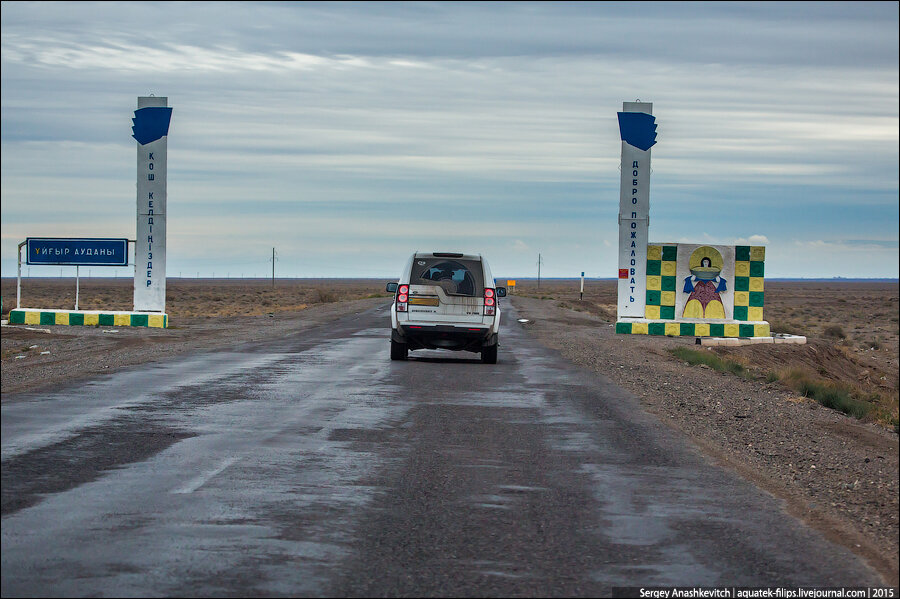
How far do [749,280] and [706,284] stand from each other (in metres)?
1.41

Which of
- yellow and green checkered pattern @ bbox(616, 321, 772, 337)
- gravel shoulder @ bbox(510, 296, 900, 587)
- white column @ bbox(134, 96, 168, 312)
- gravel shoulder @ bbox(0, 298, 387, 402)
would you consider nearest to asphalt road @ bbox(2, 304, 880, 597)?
gravel shoulder @ bbox(510, 296, 900, 587)

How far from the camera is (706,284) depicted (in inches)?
1266

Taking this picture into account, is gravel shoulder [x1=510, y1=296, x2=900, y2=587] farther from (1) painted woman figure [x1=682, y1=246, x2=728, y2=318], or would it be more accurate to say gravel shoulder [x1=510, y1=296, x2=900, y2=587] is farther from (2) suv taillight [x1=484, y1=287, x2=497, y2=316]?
(1) painted woman figure [x1=682, y1=246, x2=728, y2=318]

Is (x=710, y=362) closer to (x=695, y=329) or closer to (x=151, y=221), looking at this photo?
(x=695, y=329)

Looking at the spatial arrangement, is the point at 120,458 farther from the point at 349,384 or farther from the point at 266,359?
the point at 266,359

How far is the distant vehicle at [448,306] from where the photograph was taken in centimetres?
2062

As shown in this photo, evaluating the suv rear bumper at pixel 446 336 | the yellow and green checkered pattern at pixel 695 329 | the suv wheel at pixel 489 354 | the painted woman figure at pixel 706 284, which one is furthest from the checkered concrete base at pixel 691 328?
the suv rear bumper at pixel 446 336

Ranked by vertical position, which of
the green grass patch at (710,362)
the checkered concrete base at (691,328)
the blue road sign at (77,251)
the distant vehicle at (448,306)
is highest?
the blue road sign at (77,251)

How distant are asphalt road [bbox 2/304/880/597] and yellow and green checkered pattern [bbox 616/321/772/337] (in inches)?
731

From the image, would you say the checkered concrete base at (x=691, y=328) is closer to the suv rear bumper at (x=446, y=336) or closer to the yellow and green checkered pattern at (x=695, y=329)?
the yellow and green checkered pattern at (x=695, y=329)

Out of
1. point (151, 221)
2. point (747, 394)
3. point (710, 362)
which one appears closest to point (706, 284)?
point (710, 362)

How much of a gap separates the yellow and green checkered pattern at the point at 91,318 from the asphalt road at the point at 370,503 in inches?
752

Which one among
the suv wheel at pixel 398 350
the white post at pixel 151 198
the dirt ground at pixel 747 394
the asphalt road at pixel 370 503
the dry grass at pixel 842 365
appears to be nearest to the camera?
the asphalt road at pixel 370 503

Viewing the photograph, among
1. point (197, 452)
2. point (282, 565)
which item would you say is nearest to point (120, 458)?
point (197, 452)
